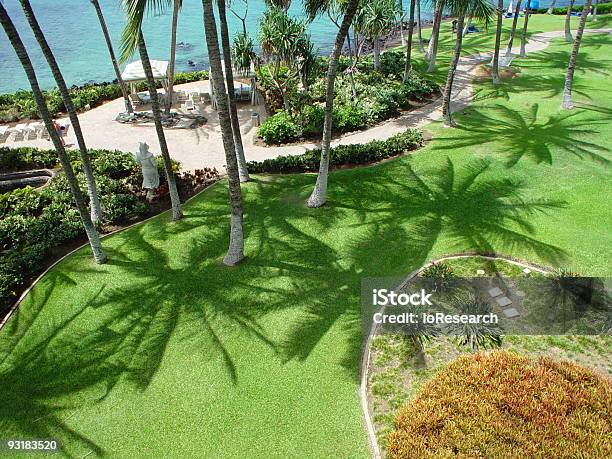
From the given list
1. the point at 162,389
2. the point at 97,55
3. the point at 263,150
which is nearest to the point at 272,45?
the point at 263,150

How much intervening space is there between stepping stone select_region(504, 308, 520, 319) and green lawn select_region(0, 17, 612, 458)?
2276 millimetres

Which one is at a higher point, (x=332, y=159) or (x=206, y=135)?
(x=332, y=159)

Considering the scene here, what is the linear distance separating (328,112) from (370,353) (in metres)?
7.60

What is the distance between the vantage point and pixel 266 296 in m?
11.6

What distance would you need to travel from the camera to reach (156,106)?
13.5m

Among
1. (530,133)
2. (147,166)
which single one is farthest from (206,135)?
(530,133)

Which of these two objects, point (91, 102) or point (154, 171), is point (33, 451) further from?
point (91, 102)

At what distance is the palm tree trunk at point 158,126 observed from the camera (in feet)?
41.6

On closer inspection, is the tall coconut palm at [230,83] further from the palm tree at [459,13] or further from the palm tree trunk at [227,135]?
the palm tree at [459,13]

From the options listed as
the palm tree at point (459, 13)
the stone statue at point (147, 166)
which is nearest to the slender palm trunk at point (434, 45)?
the palm tree at point (459, 13)

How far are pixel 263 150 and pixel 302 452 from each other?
1424cm

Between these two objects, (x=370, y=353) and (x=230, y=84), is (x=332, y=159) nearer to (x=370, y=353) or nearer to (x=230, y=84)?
(x=230, y=84)

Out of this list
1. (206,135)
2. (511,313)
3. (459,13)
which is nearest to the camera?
(511,313)

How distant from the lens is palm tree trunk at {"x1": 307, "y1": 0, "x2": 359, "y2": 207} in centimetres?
1303
